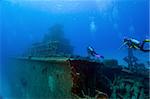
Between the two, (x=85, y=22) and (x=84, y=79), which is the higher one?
(x=85, y=22)

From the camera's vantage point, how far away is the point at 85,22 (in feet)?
83.3

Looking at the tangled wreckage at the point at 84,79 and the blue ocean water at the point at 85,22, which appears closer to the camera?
the tangled wreckage at the point at 84,79

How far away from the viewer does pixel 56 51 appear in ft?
26.7

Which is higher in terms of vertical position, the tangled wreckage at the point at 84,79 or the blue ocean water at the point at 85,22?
the blue ocean water at the point at 85,22

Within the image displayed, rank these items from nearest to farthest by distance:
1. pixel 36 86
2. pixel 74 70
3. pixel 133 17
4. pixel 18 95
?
pixel 74 70
pixel 36 86
pixel 18 95
pixel 133 17

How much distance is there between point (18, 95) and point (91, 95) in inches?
217

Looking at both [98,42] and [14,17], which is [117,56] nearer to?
[98,42]

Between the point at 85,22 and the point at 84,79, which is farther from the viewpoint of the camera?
the point at 85,22

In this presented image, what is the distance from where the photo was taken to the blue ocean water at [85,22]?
20.5m

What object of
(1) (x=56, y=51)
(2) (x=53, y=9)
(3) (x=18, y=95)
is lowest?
(3) (x=18, y=95)

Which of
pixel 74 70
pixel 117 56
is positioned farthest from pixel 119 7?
pixel 74 70

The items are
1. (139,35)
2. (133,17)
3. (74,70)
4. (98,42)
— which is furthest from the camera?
(98,42)

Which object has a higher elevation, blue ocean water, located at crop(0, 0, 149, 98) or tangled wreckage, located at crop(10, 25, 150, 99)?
blue ocean water, located at crop(0, 0, 149, 98)

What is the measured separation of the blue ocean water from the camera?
2052 centimetres
